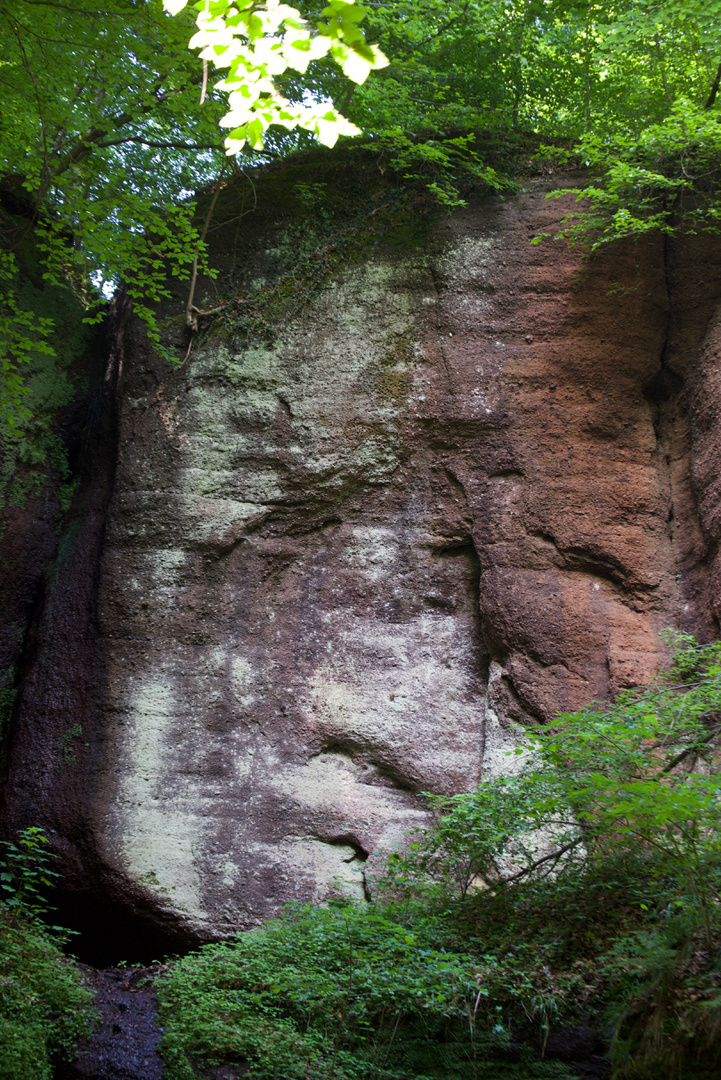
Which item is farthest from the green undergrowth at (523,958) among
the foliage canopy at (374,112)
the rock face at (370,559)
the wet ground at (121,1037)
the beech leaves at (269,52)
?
the foliage canopy at (374,112)

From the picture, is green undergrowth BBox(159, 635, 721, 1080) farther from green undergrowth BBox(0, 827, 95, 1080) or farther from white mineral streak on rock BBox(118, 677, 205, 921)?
white mineral streak on rock BBox(118, 677, 205, 921)

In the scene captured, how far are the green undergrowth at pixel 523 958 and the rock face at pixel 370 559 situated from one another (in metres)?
1.52

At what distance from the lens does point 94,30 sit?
A: 6.35 m

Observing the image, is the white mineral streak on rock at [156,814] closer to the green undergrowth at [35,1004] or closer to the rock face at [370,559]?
the rock face at [370,559]

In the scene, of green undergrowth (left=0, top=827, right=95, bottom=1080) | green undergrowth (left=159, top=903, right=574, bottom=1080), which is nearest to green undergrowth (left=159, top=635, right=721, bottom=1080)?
green undergrowth (left=159, top=903, right=574, bottom=1080)

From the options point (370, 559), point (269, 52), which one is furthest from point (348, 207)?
point (269, 52)

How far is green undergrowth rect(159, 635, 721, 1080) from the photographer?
11.9 feet

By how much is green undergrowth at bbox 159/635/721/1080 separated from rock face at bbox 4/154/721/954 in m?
1.52

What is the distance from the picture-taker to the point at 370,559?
736 centimetres

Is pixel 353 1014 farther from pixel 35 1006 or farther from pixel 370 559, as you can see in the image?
pixel 370 559

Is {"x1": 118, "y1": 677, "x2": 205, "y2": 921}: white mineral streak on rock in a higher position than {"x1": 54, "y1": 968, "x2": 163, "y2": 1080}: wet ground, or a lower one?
higher

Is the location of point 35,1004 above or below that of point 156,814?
below

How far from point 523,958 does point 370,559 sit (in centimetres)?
396

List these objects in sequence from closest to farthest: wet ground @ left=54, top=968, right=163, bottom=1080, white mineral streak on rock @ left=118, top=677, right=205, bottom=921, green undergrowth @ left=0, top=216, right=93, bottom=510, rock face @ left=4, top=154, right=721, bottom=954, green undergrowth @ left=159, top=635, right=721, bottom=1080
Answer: green undergrowth @ left=159, top=635, right=721, bottom=1080, wet ground @ left=54, top=968, right=163, bottom=1080, white mineral streak on rock @ left=118, top=677, right=205, bottom=921, rock face @ left=4, top=154, right=721, bottom=954, green undergrowth @ left=0, top=216, right=93, bottom=510
